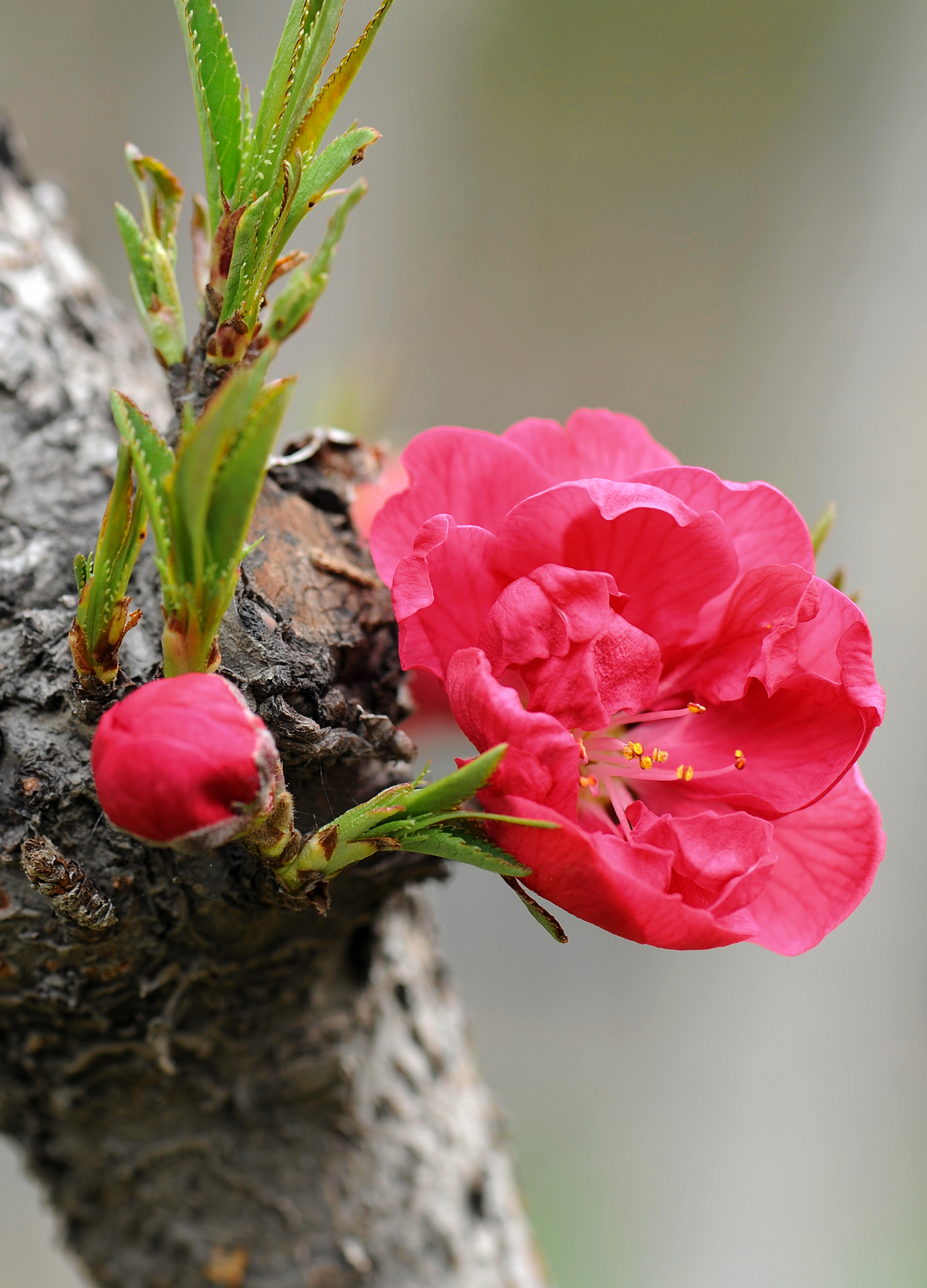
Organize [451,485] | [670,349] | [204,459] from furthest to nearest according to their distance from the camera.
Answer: [670,349]
[451,485]
[204,459]

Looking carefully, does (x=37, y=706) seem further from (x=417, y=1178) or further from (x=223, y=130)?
(x=417, y=1178)

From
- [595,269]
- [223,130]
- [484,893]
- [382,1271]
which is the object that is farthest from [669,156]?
[382,1271]

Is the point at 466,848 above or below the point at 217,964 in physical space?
above

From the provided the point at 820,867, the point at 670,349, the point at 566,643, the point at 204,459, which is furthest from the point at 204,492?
the point at 670,349

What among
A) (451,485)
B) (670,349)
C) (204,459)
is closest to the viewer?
(204,459)

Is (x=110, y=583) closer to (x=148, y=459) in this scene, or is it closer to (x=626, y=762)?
(x=148, y=459)

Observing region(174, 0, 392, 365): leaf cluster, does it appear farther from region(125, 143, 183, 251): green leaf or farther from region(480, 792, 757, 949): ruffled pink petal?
region(480, 792, 757, 949): ruffled pink petal
